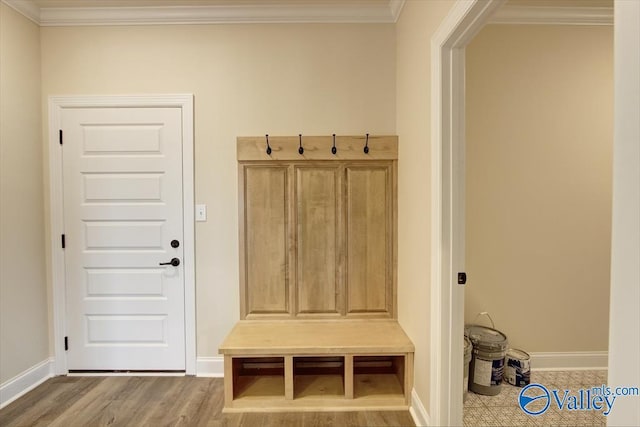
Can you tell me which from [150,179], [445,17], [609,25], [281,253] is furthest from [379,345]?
[609,25]

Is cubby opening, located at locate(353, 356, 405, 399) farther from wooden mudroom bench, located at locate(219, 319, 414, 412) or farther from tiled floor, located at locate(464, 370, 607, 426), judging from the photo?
tiled floor, located at locate(464, 370, 607, 426)

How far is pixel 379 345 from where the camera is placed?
202 cm

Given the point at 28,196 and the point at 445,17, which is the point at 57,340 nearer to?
the point at 28,196

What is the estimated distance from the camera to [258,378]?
2314mm

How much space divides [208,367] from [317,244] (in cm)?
122

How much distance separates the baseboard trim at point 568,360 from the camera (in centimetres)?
244

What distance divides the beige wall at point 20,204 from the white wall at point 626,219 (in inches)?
120

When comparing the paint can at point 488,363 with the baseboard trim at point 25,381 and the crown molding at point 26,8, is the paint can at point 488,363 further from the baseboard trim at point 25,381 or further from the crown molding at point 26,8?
the crown molding at point 26,8

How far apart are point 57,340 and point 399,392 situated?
251cm

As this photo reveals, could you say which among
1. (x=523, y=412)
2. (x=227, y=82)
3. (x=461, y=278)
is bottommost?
(x=523, y=412)

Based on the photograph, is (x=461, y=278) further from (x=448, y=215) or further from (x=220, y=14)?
(x=220, y=14)

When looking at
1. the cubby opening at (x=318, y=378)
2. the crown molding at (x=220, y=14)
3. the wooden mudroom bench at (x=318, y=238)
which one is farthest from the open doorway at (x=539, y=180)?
the cubby opening at (x=318, y=378)

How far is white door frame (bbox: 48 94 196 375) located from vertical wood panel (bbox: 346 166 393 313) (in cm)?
117

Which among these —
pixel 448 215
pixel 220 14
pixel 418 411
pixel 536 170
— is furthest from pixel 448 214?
pixel 220 14
